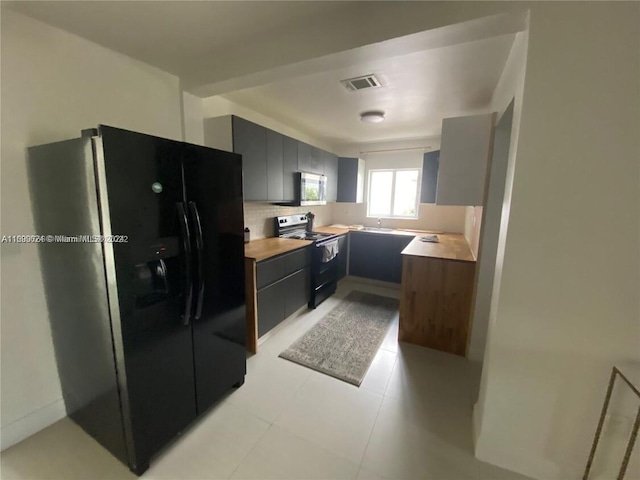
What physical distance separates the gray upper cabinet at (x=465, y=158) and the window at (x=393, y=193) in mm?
2263

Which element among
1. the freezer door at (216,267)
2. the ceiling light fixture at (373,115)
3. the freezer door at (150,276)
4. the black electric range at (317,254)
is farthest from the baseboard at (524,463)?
the ceiling light fixture at (373,115)

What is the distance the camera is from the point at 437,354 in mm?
2547

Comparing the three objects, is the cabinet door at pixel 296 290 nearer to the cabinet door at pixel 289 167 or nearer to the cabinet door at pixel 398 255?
the cabinet door at pixel 289 167

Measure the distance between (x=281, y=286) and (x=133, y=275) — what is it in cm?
160

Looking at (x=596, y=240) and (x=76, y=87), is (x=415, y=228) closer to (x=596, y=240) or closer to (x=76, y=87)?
(x=596, y=240)

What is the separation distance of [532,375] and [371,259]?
2.98 m

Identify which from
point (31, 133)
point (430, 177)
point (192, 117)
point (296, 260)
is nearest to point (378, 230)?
point (430, 177)

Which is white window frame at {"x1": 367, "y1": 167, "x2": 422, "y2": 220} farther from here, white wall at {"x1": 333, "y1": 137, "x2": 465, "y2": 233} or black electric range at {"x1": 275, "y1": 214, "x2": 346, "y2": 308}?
black electric range at {"x1": 275, "y1": 214, "x2": 346, "y2": 308}

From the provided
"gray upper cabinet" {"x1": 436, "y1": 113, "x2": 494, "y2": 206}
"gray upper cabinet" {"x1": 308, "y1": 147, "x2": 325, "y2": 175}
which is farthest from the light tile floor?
"gray upper cabinet" {"x1": 308, "y1": 147, "x2": 325, "y2": 175}

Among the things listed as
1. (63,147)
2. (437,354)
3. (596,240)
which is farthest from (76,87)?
(437,354)

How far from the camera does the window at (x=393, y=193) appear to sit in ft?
15.2

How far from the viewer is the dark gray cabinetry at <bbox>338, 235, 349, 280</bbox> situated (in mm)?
4160

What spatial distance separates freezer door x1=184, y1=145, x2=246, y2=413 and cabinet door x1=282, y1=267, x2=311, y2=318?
2.96 feet

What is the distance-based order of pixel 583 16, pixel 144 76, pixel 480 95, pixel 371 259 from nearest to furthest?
pixel 583 16
pixel 144 76
pixel 480 95
pixel 371 259
